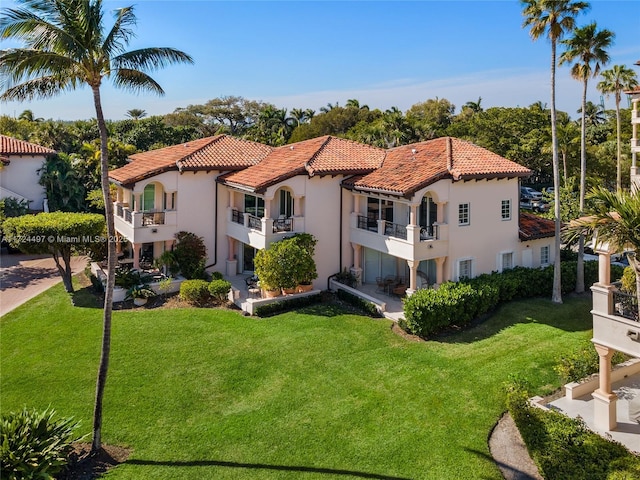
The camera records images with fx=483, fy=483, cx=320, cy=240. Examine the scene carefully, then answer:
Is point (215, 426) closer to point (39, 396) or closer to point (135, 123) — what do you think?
point (39, 396)

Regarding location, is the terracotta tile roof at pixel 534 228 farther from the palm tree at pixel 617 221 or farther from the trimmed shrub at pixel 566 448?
the trimmed shrub at pixel 566 448

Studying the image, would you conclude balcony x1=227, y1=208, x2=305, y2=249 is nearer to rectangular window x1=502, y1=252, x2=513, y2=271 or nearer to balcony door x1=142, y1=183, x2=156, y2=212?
balcony door x1=142, y1=183, x2=156, y2=212

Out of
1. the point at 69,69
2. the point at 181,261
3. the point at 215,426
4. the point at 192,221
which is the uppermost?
the point at 69,69

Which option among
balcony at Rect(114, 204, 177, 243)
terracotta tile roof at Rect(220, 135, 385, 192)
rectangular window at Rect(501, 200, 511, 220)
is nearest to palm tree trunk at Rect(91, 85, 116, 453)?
terracotta tile roof at Rect(220, 135, 385, 192)

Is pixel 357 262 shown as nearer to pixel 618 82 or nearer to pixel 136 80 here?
pixel 136 80

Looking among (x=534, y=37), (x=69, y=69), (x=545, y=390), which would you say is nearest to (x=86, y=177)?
(x=69, y=69)

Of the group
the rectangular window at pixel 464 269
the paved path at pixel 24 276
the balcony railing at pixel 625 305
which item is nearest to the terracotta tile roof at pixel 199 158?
the paved path at pixel 24 276
